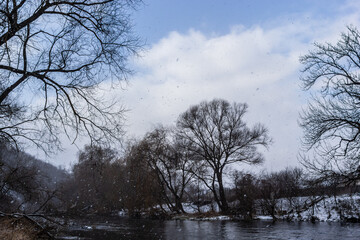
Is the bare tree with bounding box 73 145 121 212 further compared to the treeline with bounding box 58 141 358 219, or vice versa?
the treeline with bounding box 58 141 358 219

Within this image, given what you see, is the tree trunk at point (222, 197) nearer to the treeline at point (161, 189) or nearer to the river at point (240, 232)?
the treeline at point (161, 189)

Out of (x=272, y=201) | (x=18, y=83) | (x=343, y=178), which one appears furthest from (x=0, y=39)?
(x=272, y=201)

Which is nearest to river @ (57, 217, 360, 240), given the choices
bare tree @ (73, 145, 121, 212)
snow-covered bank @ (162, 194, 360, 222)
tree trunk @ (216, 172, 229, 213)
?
bare tree @ (73, 145, 121, 212)

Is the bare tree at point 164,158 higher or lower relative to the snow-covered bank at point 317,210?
higher

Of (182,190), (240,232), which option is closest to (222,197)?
(182,190)

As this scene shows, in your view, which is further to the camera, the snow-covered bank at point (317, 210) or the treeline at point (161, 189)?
the snow-covered bank at point (317, 210)

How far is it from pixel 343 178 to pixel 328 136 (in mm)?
2326

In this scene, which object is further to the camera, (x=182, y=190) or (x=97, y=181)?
(x=97, y=181)

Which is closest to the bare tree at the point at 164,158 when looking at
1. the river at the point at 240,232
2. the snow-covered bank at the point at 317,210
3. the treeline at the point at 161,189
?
the treeline at the point at 161,189

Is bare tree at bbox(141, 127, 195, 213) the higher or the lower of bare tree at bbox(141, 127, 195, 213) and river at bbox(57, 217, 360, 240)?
the higher

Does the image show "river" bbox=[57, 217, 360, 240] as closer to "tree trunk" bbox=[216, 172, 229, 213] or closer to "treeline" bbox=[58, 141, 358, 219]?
"treeline" bbox=[58, 141, 358, 219]

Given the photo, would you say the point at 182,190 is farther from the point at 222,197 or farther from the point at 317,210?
the point at 317,210

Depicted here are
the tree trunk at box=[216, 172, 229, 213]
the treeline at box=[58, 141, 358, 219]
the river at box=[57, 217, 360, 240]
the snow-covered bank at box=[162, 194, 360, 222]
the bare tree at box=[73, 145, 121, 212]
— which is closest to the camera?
the bare tree at box=[73, 145, 121, 212]

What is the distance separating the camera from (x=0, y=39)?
625 cm
